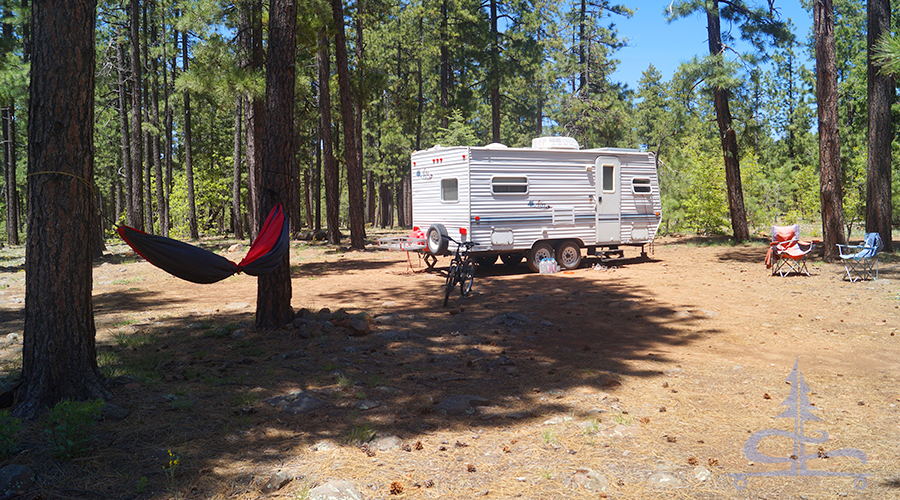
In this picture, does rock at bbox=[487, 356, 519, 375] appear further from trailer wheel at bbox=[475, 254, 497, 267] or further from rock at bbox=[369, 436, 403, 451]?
trailer wheel at bbox=[475, 254, 497, 267]

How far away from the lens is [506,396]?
16.8ft

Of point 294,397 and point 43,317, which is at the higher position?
point 43,317

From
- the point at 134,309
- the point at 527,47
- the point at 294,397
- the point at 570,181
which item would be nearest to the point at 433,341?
the point at 294,397

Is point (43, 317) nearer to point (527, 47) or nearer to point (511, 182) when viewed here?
point (511, 182)

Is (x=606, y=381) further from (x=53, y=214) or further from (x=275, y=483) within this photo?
(x=53, y=214)

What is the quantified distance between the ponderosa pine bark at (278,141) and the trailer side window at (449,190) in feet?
19.4

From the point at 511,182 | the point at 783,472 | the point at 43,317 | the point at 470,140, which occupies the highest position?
the point at 470,140

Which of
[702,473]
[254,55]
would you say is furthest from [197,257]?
[254,55]

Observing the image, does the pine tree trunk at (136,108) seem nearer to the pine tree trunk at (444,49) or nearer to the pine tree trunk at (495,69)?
the pine tree trunk at (444,49)

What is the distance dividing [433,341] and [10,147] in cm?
2532

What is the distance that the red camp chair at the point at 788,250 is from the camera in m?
11.8

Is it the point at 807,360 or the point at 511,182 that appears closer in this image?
the point at 807,360

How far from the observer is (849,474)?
3566 millimetres

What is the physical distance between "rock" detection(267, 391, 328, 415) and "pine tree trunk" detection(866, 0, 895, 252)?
14.7m
